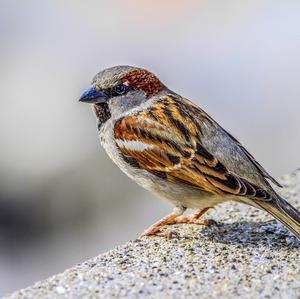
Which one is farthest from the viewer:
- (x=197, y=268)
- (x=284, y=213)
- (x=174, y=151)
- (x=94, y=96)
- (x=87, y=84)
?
(x=87, y=84)

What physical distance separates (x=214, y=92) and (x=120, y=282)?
5790 mm

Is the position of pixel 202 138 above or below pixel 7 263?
above

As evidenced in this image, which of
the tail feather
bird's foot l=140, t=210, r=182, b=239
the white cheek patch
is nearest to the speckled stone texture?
bird's foot l=140, t=210, r=182, b=239

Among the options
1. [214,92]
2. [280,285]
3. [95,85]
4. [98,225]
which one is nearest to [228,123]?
[214,92]

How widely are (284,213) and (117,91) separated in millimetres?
1467

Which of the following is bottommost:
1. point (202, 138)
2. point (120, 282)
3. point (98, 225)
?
point (98, 225)

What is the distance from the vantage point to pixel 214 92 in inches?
409

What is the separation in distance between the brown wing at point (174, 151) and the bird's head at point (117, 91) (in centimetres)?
16

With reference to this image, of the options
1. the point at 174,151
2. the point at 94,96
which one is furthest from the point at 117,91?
the point at 174,151

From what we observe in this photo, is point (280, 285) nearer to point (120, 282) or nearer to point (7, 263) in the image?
point (120, 282)

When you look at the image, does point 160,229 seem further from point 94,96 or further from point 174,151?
point 94,96

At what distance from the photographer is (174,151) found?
5.74m

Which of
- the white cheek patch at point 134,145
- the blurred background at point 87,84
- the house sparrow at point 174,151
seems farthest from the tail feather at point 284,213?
the blurred background at point 87,84

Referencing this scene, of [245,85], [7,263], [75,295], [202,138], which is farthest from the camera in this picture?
[245,85]
